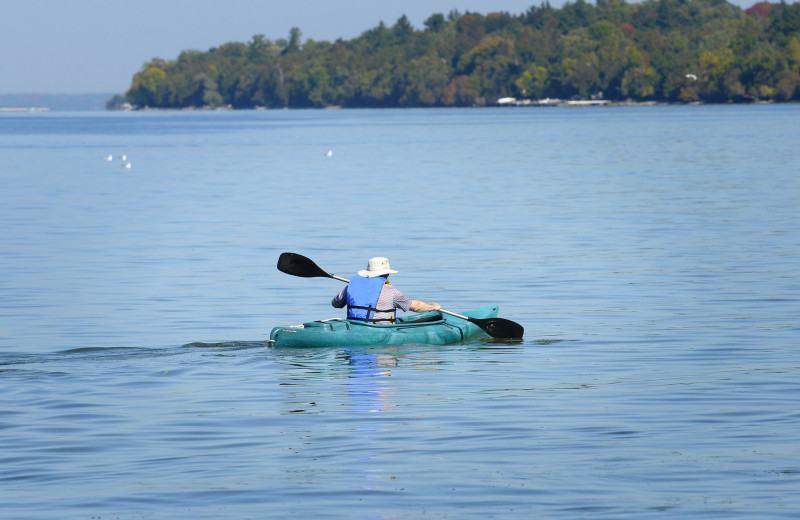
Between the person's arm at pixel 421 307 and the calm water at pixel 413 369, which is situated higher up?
the person's arm at pixel 421 307

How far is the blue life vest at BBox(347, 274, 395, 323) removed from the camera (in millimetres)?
18531

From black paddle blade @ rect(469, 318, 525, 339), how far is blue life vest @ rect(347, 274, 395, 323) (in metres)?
1.60

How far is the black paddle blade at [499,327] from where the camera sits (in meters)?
19.7

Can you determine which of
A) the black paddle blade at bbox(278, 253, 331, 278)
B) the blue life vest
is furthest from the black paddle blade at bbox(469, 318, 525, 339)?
the black paddle blade at bbox(278, 253, 331, 278)

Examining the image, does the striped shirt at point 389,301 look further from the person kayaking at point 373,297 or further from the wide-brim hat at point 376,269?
the wide-brim hat at point 376,269

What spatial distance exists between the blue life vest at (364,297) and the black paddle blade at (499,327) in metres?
1.60

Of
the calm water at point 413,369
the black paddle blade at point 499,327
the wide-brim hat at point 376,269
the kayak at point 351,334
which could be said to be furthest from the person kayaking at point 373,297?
the black paddle blade at point 499,327

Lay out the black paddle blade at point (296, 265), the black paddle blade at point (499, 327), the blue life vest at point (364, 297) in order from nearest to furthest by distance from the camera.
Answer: the blue life vest at point (364, 297) → the black paddle blade at point (499, 327) → the black paddle blade at point (296, 265)

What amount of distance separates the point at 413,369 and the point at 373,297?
141 centimetres

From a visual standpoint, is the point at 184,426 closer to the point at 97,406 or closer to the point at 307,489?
the point at 97,406

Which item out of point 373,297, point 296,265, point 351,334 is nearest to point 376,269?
point 373,297

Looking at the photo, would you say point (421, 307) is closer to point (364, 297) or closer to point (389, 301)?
point (389, 301)

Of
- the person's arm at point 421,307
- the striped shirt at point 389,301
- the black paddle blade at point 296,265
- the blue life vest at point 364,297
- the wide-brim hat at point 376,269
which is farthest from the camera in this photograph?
the black paddle blade at point 296,265

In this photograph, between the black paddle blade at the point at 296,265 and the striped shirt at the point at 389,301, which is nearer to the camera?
the striped shirt at the point at 389,301
